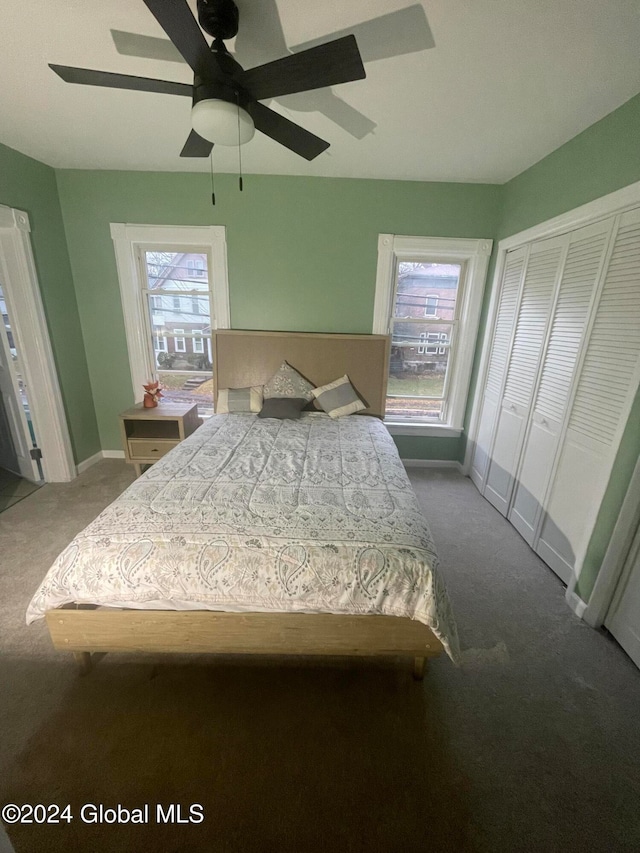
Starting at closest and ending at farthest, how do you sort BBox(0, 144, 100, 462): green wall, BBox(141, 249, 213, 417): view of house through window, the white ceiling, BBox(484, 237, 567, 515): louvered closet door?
the white ceiling < BBox(484, 237, 567, 515): louvered closet door < BBox(0, 144, 100, 462): green wall < BBox(141, 249, 213, 417): view of house through window

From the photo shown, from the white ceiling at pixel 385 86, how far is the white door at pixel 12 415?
57.1 inches

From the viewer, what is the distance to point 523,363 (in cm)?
256

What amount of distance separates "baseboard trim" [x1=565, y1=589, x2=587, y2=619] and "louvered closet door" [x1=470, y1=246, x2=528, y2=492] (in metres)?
1.22

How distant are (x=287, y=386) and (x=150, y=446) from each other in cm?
138

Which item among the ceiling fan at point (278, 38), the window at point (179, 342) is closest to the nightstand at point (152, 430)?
the window at point (179, 342)

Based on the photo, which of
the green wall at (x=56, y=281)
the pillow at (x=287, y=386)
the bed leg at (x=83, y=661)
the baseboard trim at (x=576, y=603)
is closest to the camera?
the bed leg at (x=83, y=661)

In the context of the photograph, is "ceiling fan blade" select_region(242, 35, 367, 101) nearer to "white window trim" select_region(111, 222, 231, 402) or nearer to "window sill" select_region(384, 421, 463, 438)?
"white window trim" select_region(111, 222, 231, 402)

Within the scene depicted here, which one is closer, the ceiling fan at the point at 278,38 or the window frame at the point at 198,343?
the ceiling fan at the point at 278,38

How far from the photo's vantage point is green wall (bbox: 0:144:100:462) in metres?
2.54

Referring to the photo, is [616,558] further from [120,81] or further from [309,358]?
[120,81]

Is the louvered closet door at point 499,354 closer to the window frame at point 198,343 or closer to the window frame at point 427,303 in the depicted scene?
the window frame at point 427,303

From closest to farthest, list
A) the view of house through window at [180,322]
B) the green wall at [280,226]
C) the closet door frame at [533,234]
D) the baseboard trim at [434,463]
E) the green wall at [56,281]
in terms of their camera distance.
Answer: the closet door frame at [533,234]
the green wall at [56,281]
the green wall at [280,226]
the view of house through window at [180,322]
the baseboard trim at [434,463]

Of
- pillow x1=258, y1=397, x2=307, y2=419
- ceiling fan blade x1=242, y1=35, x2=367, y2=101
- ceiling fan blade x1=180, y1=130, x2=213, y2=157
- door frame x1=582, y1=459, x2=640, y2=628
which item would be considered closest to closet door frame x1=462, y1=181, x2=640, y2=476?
door frame x1=582, y1=459, x2=640, y2=628

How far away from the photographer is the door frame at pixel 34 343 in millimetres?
2568
